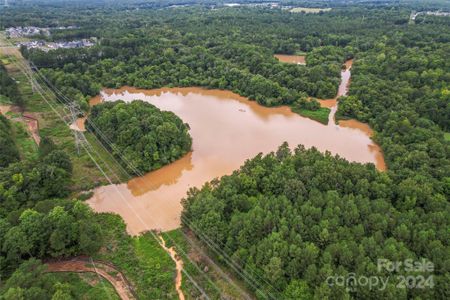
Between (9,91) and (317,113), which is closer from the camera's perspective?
(9,91)

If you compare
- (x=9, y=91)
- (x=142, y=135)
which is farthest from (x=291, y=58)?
(x=9, y=91)

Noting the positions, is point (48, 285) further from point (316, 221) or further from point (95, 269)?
point (316, 221)

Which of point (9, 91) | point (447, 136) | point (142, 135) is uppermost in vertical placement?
point (142, 135)

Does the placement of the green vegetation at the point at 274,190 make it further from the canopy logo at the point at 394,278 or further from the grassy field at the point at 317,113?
the grassy field at the point at 317,113

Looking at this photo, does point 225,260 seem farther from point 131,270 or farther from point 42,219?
point 42,219

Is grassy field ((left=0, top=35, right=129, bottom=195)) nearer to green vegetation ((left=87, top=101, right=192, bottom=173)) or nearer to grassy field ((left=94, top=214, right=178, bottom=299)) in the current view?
green vegetation ((left=87, top=101, right=192, bottom=173))

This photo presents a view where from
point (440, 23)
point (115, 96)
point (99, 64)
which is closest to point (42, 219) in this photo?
point (115, 96)

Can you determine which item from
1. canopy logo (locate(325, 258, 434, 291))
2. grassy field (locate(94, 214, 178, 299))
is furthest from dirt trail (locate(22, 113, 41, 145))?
canopy logo (locate(325, 258, 434, 291))
